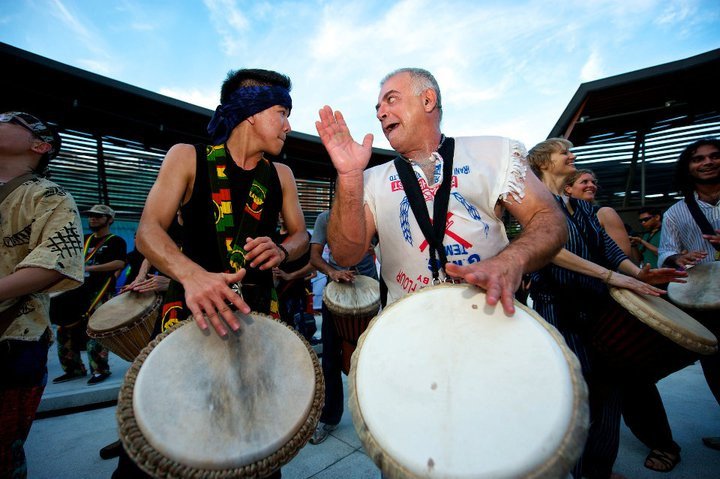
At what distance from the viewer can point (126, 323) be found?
2.16m

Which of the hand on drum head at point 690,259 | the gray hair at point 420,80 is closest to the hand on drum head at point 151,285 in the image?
the gray hair at point 420,80

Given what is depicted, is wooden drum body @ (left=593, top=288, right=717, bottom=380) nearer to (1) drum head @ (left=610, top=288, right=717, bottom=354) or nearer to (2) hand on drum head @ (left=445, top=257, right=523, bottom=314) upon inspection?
(1) drum head @ (left=610, top=288, right=717, bottom=354)

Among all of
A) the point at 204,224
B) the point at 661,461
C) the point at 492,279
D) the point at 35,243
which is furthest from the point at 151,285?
the point at 661,461

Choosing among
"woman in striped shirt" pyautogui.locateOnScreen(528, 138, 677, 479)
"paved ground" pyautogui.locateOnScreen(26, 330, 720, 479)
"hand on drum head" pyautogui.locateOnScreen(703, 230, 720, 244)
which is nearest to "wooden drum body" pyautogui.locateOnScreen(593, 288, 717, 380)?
"woman in striped shirt" pyautogui.locateOnScreen(528, 138, 677, 479)

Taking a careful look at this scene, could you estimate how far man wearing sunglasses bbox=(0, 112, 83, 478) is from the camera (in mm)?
1498

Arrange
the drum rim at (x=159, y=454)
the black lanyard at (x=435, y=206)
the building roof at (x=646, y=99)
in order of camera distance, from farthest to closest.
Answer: the building roof at (x=646, y=99) < the black lanyard at (x=435, y=206) < the drum rim at (x=159, y=454)

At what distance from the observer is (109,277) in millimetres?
4402

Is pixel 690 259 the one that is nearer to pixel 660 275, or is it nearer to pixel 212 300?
pixel 660 275

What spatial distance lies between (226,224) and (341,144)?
672 mm

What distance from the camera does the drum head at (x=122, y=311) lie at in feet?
7.10

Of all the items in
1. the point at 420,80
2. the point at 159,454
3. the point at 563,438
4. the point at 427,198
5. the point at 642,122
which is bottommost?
the point at 159,454

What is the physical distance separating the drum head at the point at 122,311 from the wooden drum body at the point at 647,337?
9.38 feet

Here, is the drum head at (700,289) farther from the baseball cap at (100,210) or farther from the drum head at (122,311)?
the baseball cap at (100,210)

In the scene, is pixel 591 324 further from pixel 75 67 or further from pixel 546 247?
pixel 75 67
